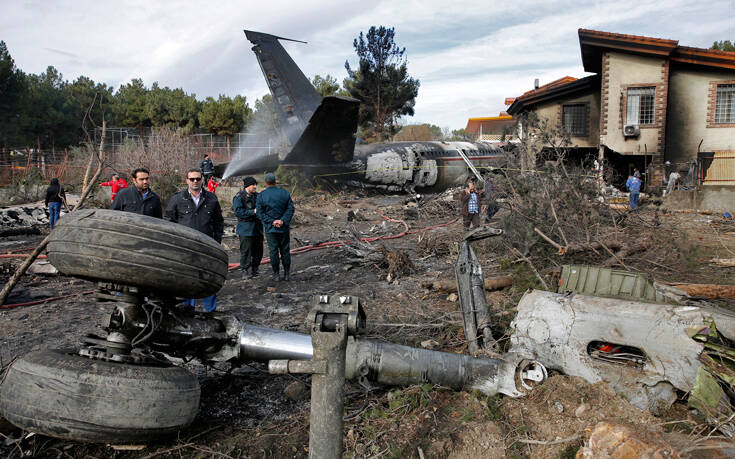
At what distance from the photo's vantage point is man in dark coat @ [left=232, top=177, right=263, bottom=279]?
736 cm

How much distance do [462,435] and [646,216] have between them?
675 centimetres

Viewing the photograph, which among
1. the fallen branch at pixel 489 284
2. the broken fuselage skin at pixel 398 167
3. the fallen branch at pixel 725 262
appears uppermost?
the broken fuselage skin at pixel 398 167

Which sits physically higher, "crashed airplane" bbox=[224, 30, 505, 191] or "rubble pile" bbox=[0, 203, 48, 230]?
"crashed airplane" bbox=[224, 30, 505, 191]

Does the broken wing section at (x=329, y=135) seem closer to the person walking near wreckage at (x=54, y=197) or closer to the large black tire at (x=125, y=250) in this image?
the person walking near wreckage at (x=54, y=197)

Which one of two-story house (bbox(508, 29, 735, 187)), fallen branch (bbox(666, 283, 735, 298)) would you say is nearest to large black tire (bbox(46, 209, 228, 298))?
fallen branch (bbox(666, 283, 735, 298))

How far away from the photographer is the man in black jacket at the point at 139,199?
5254mm

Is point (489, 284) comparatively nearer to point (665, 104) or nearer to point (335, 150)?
point (335, 150)

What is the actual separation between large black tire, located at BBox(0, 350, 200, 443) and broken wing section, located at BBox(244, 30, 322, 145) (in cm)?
1525

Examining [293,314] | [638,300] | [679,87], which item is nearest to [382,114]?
[679,87]

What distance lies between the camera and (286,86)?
670 inches

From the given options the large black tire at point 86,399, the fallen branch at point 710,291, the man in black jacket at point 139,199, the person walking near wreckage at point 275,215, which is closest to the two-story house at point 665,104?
the fallen branch at point 710,291

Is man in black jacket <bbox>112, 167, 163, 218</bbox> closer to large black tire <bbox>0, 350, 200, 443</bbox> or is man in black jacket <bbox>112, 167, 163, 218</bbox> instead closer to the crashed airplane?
large black tire <bbox>0, 350, 200, 443</bbox>

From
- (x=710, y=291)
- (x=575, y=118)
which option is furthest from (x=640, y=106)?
(x=710, y=291)

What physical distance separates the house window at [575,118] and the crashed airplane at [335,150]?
161 inches
